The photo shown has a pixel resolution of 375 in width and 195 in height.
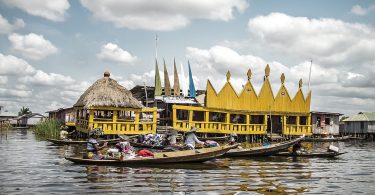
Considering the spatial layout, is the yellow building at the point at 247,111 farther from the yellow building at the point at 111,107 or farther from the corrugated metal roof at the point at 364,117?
the corrugated metal roof at the point at 364,117

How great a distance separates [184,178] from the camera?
11.8m

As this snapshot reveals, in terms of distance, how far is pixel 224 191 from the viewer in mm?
9836

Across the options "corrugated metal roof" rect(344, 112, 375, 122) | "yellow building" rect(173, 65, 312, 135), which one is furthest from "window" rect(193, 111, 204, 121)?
"corrugated metal roof" rect(344, 112, 375, 122)

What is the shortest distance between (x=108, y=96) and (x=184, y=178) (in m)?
14.6

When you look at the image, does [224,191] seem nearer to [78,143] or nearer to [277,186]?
[277,186]

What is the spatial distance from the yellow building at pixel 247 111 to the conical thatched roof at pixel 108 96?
11.4 feet

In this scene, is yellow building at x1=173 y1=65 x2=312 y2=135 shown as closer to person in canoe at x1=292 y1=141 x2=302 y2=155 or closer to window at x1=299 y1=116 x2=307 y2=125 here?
window at x1=299 y1=116 x2=307 y2=125

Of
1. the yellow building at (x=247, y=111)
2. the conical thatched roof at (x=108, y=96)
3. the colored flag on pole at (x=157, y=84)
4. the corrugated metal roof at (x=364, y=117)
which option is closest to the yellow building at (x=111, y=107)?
the conical thatched roof at (x=108, y=96)

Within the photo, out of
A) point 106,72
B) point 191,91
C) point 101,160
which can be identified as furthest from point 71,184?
point 191,91

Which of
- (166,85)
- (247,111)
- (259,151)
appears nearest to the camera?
(259,151)

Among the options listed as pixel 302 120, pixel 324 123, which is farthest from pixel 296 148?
pixel 324 123

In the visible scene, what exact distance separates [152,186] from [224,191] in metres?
1.96

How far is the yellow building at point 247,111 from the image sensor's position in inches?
1131

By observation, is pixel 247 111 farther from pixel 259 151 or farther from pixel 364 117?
pixel 364 117
